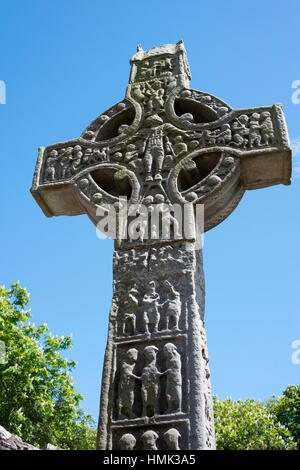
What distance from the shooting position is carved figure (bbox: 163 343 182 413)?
393 cm

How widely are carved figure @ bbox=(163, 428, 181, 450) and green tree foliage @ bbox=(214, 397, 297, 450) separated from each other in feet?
41.5

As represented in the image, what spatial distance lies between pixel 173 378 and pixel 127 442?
1.92 ft

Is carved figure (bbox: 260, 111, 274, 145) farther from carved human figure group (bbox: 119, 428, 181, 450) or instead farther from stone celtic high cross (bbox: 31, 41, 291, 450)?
carved human figure group (bbox: 119, 428, 181, 450)

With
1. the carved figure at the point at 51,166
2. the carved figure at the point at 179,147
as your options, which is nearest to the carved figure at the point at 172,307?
the carved figure at the point at 179,147

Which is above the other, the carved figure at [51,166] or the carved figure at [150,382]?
the carved figure at [51,166]

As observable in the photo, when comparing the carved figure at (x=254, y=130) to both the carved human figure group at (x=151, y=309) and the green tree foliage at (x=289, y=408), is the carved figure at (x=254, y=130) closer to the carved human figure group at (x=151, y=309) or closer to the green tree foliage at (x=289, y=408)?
the carved human figure group at (x=151, y=309)

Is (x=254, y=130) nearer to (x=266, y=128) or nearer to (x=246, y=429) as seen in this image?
(x=266, y=128)

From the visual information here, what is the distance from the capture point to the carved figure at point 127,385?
406 cm

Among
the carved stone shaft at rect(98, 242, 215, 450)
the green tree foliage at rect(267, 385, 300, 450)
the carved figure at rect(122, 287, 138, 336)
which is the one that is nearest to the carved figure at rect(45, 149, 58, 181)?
the carved stone shaft at rect(98, 242, 215, 450)

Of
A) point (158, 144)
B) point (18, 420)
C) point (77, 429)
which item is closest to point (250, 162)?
point (158, 144)

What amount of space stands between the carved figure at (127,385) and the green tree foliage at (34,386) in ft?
29.8

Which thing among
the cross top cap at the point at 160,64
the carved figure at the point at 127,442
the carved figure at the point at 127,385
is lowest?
the carved figure at the point at 127,442
